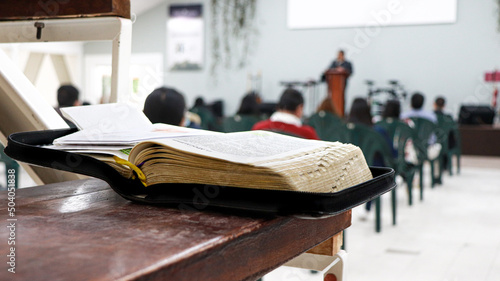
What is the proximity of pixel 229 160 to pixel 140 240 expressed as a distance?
12 cm

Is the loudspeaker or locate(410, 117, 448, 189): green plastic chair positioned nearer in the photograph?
locate(410, 117, 448, 189): green plastic chair

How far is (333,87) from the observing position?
8031mm

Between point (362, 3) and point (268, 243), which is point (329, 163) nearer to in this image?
point (268, 243)

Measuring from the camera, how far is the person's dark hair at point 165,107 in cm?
221

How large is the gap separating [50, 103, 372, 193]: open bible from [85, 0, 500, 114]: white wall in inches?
342

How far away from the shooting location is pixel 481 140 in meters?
7.42

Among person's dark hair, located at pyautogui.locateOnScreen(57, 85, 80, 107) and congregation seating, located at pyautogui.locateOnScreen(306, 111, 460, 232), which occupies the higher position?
person's dark hair, located at pyautogui.locateOnScreen(57, 85, 80, 107)

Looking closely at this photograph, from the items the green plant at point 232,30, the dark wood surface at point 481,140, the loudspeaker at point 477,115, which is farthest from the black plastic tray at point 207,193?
the green plant at point 232,30

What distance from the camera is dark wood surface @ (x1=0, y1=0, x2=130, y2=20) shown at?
75 cm

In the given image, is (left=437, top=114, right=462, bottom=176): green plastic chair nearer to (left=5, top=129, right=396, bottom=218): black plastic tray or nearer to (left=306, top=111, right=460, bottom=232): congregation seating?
(left=306, top=111, right=460, bottom=232): congregation seating

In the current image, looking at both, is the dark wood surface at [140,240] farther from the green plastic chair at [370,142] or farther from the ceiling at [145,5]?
the ceiling at [145,5]

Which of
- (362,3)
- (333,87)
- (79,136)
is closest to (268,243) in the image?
(79,136)

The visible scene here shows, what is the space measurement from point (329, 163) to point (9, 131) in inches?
22.3

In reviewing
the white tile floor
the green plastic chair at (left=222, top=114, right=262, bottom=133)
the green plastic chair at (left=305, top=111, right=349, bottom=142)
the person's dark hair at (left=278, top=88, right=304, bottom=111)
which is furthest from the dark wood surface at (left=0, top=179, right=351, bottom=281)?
the green plastic chair at (left=222, top=114, right=262, bottom=133)
